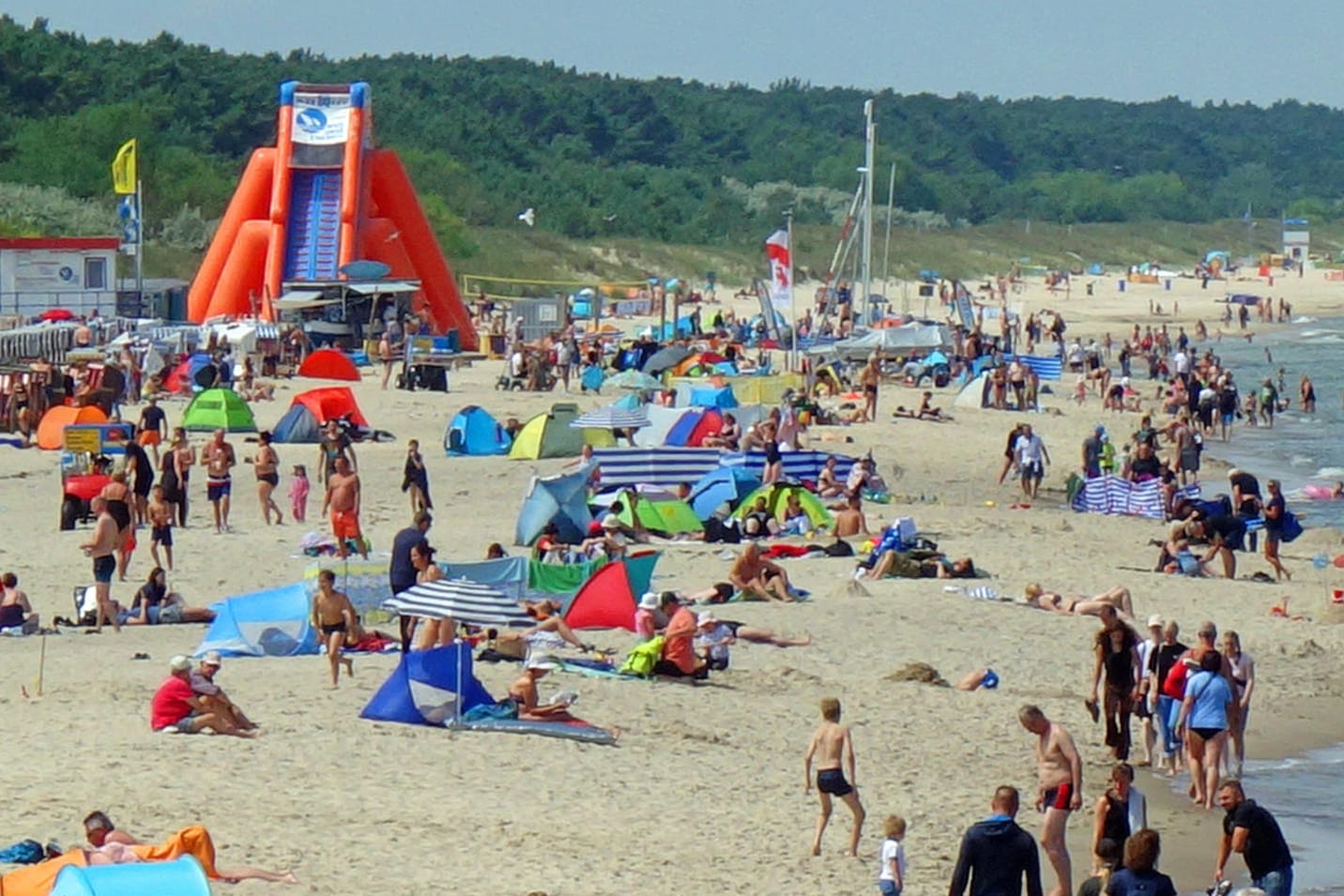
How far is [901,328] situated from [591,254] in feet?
113

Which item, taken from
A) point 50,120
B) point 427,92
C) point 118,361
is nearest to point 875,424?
point 118,361

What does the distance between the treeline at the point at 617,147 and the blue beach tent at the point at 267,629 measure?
40.1 metres

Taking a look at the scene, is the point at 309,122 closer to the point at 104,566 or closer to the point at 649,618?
the point at 104,566

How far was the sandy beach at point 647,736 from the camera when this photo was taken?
10.4 metres

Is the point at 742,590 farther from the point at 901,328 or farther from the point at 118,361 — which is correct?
the point at 901,328

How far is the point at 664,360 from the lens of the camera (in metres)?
37.3

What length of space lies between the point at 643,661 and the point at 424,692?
226cm

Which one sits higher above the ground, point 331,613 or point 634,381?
point 634,381

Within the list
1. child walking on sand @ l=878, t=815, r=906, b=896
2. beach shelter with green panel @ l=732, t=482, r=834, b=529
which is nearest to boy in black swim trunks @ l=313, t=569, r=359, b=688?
child walking on sand @ l=878, t=815, r=906, b=896

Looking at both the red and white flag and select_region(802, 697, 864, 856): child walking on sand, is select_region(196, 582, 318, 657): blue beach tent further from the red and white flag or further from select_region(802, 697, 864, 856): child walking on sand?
the red and white flag

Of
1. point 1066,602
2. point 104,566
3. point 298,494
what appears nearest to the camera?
point 104,566

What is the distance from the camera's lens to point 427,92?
118 m

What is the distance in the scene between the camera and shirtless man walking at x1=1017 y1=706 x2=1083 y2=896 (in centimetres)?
1013

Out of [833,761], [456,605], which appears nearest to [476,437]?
[456,605]
